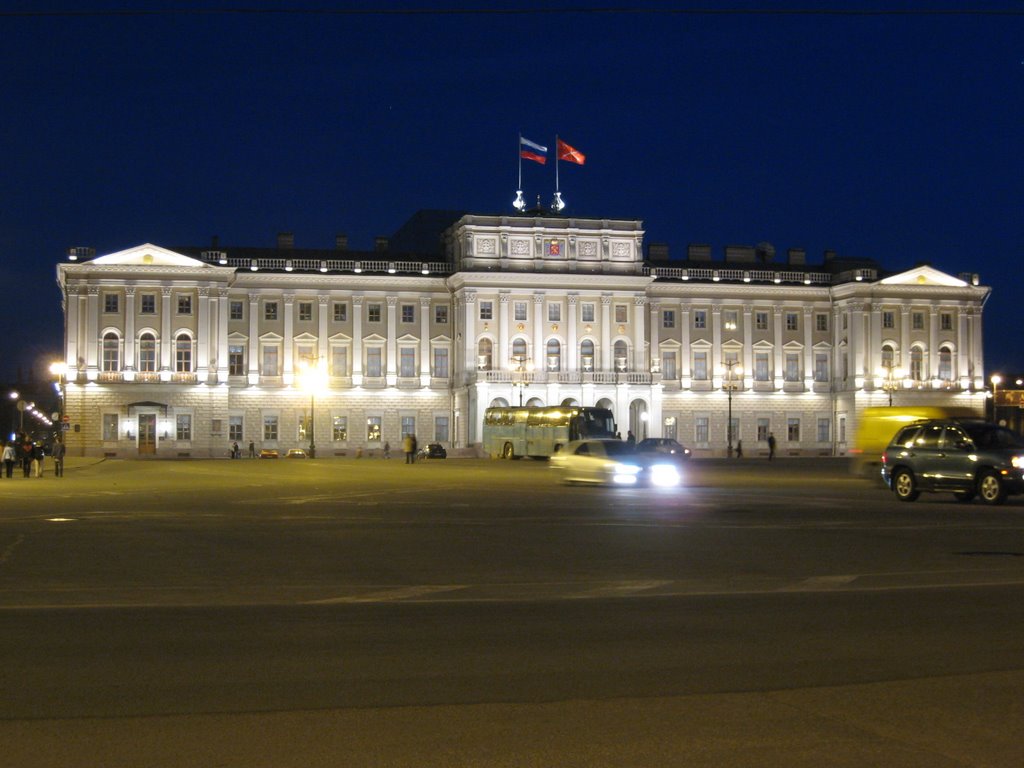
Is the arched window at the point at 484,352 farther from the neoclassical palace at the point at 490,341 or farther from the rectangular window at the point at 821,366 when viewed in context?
the rectangular window at the point at 821,366

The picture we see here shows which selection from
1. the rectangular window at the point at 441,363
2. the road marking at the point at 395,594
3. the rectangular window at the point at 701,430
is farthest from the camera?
the rectangular window at the point at 701,430

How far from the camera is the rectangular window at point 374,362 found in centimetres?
9944

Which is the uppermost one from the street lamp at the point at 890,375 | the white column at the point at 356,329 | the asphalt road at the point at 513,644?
the white column at the point at 356,329

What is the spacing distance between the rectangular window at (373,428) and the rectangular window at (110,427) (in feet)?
59.1

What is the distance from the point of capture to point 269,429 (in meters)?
96.5

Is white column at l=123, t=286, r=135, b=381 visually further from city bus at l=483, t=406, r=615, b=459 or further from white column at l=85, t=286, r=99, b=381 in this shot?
city bus at l=483, t=406, r=615, b=459

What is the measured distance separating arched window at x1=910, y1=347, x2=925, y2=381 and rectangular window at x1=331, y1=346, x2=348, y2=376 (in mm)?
44131

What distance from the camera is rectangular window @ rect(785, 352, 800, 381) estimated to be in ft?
347

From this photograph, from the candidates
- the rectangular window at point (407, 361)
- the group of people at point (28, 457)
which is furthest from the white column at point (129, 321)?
the group of people at point (28, 457)

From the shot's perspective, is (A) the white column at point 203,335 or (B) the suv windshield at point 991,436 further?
(A) the white column at point 203,335

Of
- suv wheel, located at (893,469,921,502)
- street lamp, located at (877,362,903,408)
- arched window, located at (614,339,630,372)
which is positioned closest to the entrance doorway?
arched window, located at (614,339,630,372)

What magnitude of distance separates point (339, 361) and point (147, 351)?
14.0m

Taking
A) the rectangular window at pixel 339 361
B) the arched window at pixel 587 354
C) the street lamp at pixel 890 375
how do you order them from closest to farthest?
the arched window at pixel 587 354 < the rectangular window at pixel 339 361 < the street lamp at pixel 890 375

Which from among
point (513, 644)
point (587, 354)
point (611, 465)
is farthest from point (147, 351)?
point (513, 644)
